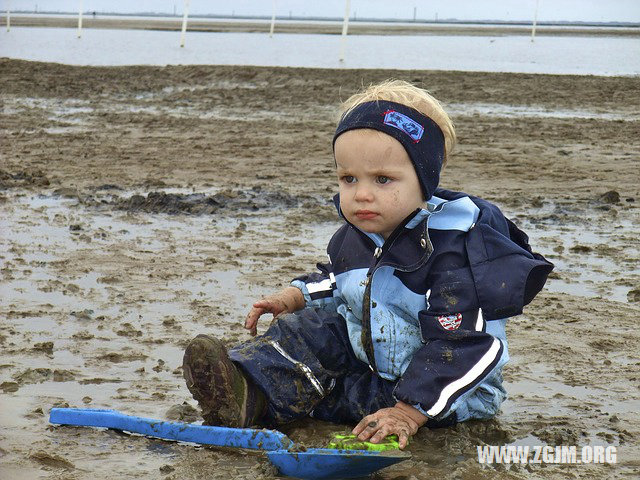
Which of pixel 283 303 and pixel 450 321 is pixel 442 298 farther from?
pixel 283 303

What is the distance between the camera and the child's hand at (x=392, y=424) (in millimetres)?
2791

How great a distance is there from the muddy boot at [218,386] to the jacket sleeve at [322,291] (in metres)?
0.43

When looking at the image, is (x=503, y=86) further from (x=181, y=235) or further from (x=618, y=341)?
(x=618, y=341)

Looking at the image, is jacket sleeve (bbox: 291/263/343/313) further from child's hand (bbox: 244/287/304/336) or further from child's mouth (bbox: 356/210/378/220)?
child's mouth (bbox: 356/210/378/220)

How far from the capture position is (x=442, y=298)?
2.96m

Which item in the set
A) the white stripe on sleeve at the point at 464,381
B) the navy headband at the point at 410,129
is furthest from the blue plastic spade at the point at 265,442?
the navy headband at the point at 410,129

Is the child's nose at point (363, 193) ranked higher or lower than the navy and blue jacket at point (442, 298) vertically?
higher

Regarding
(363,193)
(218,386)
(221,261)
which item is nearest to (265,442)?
(218,386)

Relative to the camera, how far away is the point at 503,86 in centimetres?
1576

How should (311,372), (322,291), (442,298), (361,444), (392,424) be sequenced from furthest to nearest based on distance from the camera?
(322,291), (311,372), (442,298), (392,424), (361,444)

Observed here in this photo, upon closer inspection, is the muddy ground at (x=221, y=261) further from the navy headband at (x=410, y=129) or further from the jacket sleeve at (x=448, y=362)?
the navy headband at (x=410, y=129)

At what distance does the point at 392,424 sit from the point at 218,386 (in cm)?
55

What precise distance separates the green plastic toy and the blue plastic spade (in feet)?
0.15

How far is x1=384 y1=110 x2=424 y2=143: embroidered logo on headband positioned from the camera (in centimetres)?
302
